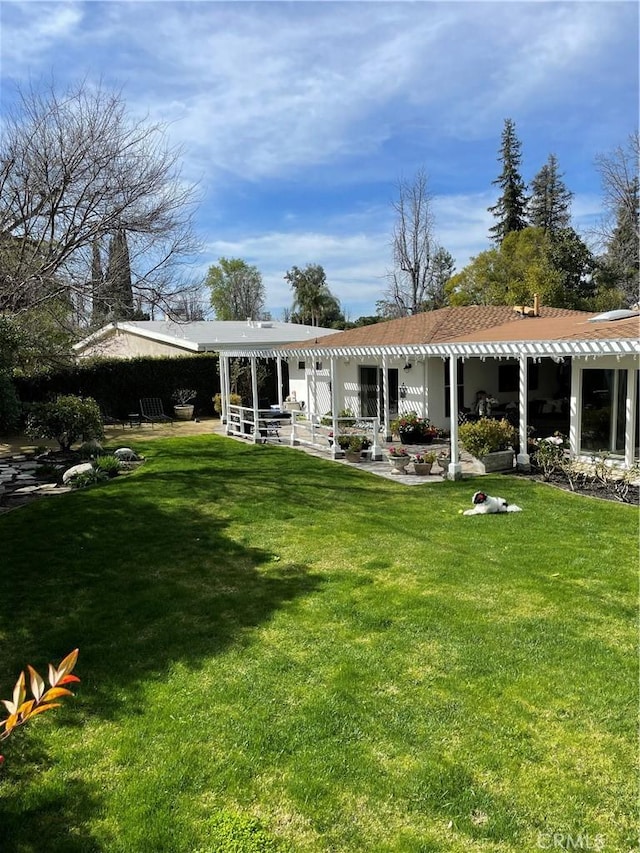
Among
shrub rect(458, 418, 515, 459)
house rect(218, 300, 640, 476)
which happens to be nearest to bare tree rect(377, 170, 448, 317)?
house rect(218, 300, 640, 476)

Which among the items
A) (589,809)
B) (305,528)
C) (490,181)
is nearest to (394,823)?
(589,809)

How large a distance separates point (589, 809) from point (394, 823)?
3.22ft

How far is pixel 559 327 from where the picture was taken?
14102 mm

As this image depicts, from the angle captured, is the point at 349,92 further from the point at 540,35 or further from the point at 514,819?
the point at 514,819

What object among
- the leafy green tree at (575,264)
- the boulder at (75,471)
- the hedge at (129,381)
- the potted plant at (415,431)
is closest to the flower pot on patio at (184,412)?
the hedge at (129,381)

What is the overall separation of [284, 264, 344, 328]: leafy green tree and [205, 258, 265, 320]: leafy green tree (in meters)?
8.17

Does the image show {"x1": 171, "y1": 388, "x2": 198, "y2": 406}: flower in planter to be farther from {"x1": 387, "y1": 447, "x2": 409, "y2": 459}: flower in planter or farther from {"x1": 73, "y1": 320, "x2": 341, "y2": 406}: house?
{"x1": 387, "y1": 447, "x2": 409, "y2": 459}: flower in planter

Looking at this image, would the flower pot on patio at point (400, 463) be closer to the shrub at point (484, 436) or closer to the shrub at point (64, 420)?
the shrub at point (484, 436)

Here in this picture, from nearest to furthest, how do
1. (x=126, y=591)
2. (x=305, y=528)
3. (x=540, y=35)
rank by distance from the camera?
(x=126, y=591) → (x=540, y=35) → (x=305, y=528)

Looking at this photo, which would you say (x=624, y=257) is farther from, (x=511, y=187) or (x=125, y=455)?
(x=125, y=455)

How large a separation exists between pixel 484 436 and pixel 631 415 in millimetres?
2701

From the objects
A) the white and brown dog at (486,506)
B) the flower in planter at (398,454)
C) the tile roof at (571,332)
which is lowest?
the white and brown dog at (486,506)

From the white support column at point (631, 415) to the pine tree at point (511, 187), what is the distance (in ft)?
125

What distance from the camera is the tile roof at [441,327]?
16.9 metres
